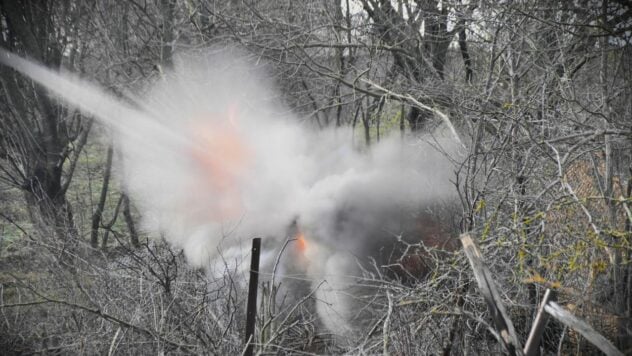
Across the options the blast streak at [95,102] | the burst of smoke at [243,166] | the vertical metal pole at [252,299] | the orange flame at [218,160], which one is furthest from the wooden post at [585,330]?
the orange flame at [218,160]

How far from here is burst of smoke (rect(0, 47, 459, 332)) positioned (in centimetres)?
1121

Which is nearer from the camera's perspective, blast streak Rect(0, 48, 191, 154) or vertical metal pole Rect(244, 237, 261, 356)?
vertical metal pole Rect(244, 237, 261, 356)

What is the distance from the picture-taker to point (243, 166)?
45.9 feet

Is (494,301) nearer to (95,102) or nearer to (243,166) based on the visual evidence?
(243,166)

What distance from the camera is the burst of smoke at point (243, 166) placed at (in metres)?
11.2

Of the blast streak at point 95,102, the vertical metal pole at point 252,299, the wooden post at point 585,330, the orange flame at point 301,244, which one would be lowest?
the orange flame at point 301,244

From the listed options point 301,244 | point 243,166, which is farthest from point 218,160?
point 301,244

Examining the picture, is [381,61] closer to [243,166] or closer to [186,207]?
[243,166]

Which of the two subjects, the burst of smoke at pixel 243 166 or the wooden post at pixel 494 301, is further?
the burst of smoke at pixel 243 166

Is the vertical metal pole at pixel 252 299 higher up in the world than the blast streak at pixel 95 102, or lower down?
lower down

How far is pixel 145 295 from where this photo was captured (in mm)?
5738

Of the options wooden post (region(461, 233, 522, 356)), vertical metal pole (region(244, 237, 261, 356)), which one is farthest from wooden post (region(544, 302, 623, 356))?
vertical metal pole (region(244, 237, 261, 356))

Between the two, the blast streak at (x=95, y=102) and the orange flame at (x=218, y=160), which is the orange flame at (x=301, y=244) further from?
the blast streak at (x=95, y=102)

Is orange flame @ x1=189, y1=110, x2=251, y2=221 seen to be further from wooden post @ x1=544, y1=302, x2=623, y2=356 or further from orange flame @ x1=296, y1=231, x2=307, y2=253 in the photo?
wooden post @ x1=544, y1=302, x2=623, y2=356
